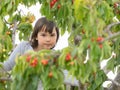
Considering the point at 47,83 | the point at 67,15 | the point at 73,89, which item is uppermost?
the point at 67,15

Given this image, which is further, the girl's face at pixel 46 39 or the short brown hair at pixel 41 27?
the short brown hair at pixel 41 27

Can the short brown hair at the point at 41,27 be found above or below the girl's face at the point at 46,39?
above

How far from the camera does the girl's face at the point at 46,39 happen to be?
13.3 feet

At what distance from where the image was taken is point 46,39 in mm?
4035

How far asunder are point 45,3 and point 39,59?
138 centimetres

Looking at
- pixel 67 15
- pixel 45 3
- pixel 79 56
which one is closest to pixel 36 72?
pixel 79 56

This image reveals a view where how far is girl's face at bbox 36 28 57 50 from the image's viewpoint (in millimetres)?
4043

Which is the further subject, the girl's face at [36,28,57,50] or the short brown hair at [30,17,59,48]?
the short brown hair at [30,17,59,48]

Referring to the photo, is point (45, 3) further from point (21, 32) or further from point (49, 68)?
point (21, 32)

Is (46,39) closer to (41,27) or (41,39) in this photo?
(41,39)

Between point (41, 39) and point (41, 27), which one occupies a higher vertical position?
point (41, 27)

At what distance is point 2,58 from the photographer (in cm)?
648

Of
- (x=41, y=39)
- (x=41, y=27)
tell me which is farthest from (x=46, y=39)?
(x=41, y=27)

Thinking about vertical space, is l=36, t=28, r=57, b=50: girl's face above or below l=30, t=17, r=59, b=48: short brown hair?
Answer: below
